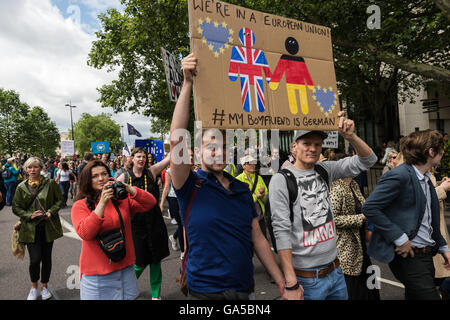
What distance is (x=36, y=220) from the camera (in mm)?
4047

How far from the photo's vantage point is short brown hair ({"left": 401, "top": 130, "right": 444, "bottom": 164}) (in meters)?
2.59

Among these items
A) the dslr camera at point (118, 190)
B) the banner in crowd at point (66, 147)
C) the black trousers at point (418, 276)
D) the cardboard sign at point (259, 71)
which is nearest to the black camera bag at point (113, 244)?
the dslr camera at point (118, 190)

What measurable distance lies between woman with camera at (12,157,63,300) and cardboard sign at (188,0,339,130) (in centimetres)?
325

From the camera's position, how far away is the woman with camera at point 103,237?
2.49 metres

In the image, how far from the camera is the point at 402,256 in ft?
8.09

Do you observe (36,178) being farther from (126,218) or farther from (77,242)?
(77,242)

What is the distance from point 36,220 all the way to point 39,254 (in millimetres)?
444

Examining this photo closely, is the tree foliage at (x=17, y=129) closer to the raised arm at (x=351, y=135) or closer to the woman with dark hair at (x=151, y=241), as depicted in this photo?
the woman with dark hair at (x=151, y=241)

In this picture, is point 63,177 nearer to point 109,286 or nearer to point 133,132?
point 133,132

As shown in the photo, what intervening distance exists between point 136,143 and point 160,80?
11916mm

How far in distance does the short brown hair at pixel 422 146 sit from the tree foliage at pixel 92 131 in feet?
298

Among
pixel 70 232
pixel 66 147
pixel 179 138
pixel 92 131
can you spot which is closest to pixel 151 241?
pixel 179 138

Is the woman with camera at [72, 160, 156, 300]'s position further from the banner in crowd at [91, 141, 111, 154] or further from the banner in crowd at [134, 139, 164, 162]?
the banner in crowd at [91, 141, 111, 154]

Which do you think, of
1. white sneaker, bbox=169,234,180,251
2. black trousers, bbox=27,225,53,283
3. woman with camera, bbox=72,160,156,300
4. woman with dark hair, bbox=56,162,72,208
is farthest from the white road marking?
woman with camera, bbox=72,160,156,300
